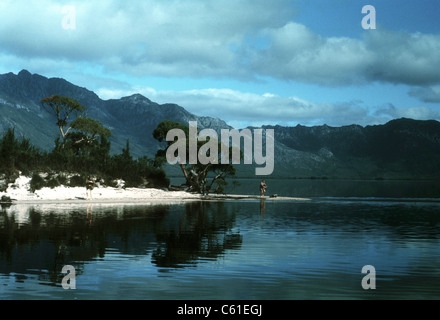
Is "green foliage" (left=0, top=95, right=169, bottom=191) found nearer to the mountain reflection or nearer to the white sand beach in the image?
the white sand beach

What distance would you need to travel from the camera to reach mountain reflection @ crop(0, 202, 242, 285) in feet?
56.4

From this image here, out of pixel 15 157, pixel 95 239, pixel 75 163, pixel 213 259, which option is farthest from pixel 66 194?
pixel 213 259

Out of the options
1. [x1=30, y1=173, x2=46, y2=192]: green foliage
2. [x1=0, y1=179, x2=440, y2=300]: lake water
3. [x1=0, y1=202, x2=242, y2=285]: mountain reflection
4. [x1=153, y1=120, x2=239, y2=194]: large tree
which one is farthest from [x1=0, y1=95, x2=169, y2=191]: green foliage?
[x1=0, y1=179, x2=440, y2=300]: lake water

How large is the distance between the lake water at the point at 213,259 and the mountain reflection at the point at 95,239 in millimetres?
42

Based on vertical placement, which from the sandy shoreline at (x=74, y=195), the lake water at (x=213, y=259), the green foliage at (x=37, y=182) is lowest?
the lake water at (x=213, y=259)

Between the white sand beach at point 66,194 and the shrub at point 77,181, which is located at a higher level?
the shrub at point 77,181

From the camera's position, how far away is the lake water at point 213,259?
1354cm

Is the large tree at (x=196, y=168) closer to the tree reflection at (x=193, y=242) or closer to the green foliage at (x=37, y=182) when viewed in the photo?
the green foliage at (x=37, y=182)

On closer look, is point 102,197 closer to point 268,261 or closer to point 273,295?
point 268,261

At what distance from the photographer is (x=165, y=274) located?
15.5 metres

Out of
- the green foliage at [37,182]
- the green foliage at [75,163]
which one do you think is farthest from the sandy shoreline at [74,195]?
the green foliage at [75,163]
